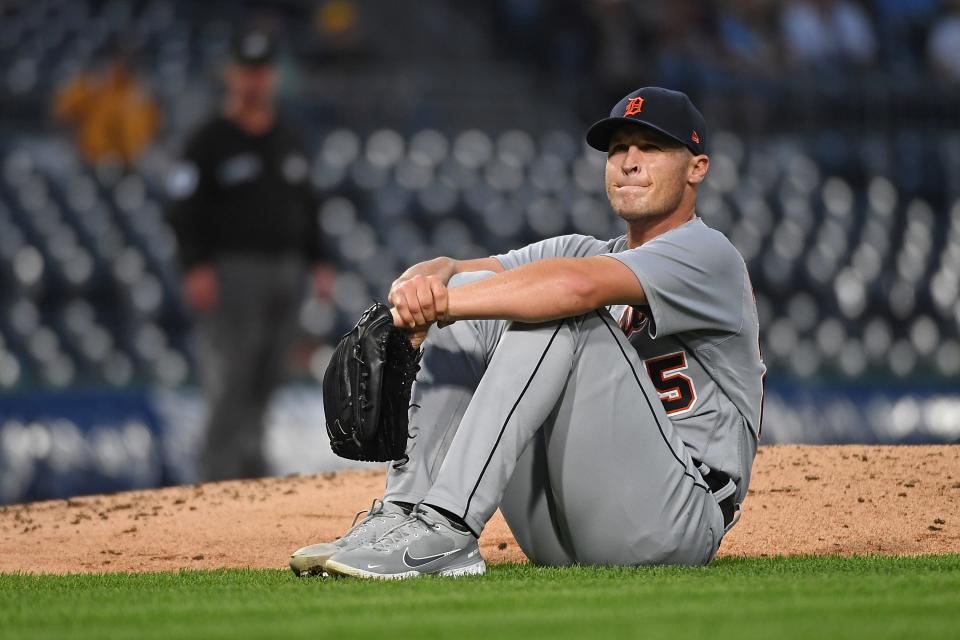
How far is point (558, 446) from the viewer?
2.43 m

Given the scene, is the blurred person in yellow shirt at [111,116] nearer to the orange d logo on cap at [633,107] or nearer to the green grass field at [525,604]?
the green grass field at [525,604]

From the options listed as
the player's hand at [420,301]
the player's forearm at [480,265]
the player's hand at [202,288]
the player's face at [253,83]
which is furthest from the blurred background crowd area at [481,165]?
the player's hand at [420,301]

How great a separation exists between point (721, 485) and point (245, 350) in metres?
3.62

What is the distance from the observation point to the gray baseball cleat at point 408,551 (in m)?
2.35

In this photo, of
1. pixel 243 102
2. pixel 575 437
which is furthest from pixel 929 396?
pixel 575 437

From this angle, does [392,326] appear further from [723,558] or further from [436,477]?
[723,558]

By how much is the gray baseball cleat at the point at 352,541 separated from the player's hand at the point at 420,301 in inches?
13.3

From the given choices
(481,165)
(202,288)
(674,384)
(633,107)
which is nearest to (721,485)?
(674,384)

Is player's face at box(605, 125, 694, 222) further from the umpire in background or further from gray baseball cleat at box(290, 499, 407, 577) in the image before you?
the umpire in background

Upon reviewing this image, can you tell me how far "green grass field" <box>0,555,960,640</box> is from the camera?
1.82 m

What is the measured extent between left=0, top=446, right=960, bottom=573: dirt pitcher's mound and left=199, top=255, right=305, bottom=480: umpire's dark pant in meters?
1.63

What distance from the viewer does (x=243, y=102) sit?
19.7 feet

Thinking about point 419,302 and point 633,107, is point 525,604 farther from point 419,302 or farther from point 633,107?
point 633,107

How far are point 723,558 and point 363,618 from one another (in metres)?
1.15
